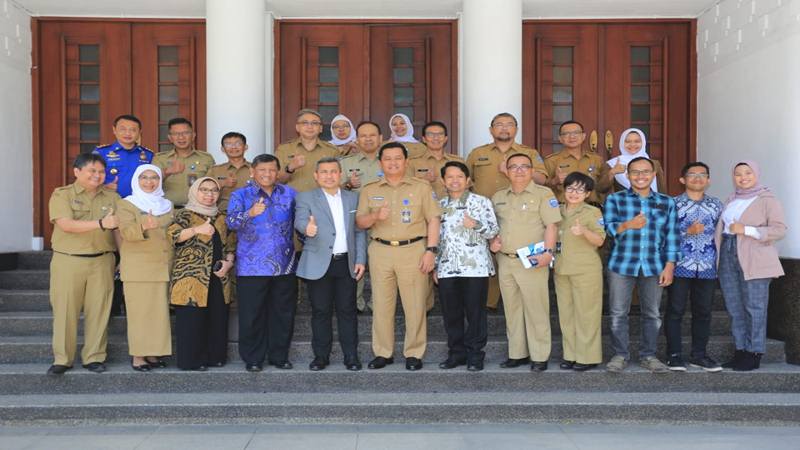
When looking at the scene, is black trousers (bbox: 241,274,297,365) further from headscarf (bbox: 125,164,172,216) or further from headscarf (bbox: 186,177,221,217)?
headscarf (bbox: 125,164,172,216)

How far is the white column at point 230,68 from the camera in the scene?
7.21m

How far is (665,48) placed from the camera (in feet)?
26.7

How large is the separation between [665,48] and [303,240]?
4896 mm

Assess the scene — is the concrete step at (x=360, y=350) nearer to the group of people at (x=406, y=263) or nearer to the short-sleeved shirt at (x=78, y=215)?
the group of people at (x=406, y=263)

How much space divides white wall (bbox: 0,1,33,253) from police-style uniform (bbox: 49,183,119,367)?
230cm

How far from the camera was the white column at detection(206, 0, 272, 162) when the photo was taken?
721cm

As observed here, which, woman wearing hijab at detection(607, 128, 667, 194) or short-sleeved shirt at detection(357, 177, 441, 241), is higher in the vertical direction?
woman wearing hijab at detection(607, 128, 667, 194)

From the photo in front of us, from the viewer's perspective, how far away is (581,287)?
Result: 5438 mm

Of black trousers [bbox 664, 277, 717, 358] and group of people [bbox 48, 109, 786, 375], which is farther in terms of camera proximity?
black trousers [bbox 664, 277, 717, 358]

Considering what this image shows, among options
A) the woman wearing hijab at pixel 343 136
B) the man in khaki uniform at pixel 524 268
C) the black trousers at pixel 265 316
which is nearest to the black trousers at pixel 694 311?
the man in khaki uniform at pixel 524 268

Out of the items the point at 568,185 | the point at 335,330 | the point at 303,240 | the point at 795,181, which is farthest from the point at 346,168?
the point at 795,181

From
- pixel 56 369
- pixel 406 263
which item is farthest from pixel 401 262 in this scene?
pixel 56 369

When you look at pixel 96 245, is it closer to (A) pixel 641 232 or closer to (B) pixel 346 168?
(B) pixel 346 168

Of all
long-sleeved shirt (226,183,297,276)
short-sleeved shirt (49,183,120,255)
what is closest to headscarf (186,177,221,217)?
long-sleeved shirt (226,183,297,276)
